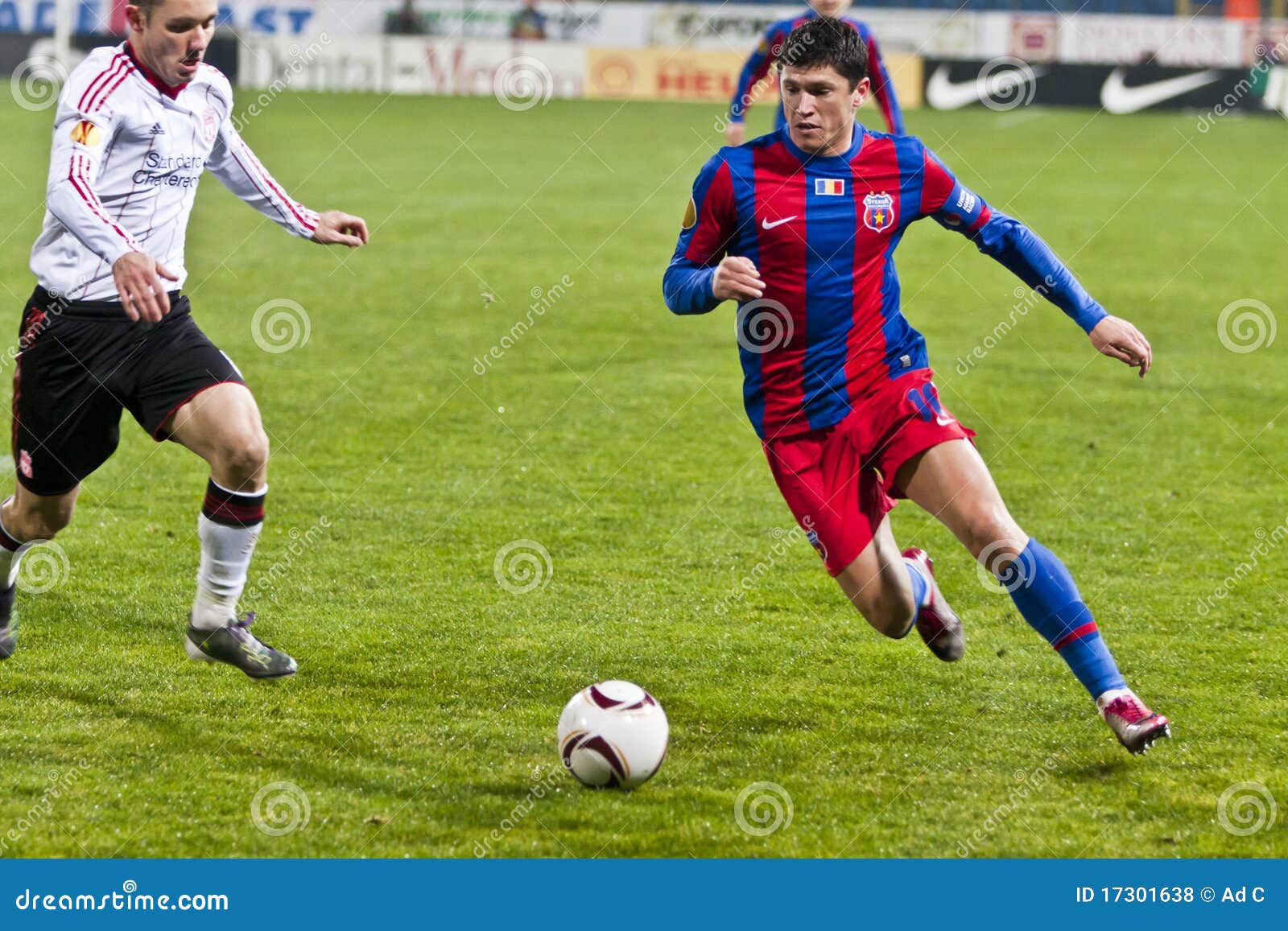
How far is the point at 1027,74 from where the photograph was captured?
34.2 m

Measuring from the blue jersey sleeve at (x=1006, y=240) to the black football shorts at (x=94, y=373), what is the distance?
2173 mm

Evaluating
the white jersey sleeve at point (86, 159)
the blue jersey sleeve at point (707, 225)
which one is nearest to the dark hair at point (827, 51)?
the blue jersey sleeve at point (707, 225)

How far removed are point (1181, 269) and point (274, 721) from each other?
11505 millimetres

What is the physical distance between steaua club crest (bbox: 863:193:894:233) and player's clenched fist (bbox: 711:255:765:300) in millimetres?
684

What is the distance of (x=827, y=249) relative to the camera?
4688 millimetres

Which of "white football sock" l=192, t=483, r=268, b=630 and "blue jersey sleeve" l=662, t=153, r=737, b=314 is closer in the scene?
"blue jersey sleeve" l=662, t=153, r=737, b=314

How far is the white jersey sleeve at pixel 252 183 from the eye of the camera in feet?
16.6

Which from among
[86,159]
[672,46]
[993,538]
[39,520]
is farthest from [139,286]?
[672,46]

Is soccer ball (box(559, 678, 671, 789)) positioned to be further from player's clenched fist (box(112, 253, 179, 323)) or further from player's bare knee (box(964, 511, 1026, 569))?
player's clenched fist (box(112, 253, 179, 323))

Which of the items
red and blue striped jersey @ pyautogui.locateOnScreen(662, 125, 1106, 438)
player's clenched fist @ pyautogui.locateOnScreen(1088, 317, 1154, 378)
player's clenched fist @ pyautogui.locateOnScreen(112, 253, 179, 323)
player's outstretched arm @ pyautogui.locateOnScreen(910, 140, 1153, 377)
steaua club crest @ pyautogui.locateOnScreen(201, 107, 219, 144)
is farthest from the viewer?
steaua club crest @ pyautogui.locateOnScreen(201, 107, 219, 144)

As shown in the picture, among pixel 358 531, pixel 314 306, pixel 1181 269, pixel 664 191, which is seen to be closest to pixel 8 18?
pixel 664 191

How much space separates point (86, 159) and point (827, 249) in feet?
6.99

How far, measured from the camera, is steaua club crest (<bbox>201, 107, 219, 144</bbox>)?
479 cm

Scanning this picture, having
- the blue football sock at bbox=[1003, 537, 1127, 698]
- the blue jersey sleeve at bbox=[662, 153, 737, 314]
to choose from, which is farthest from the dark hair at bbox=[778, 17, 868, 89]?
the blue football sock at bbox=[1003, 537, 1127, 698]
